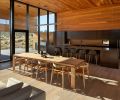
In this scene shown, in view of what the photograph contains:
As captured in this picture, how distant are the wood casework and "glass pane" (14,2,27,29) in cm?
238

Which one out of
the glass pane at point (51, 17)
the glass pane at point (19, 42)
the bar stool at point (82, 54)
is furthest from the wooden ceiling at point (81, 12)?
the bar stool at point (82, 54)

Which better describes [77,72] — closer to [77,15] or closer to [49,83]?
[49,83]

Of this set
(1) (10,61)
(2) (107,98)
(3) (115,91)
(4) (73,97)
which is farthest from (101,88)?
(1) (10,61)

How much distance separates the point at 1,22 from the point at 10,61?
2.18 metres

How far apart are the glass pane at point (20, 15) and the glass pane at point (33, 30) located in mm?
460

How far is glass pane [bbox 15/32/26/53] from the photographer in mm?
8016

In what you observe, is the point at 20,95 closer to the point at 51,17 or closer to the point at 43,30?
the point at 43,30

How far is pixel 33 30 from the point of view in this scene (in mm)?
9164

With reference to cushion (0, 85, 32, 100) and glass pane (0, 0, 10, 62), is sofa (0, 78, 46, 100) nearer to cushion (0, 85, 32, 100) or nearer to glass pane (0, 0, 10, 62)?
cushion (0, 85, 32, 100)

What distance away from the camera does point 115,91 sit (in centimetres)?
389

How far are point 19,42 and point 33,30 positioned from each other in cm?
144

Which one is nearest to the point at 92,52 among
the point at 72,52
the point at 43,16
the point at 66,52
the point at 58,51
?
the point at 72,52

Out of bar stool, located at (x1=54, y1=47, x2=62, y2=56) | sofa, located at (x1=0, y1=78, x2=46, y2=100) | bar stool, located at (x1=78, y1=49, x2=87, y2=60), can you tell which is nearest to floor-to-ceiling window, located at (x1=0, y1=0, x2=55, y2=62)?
bar stool, located at (x1=54, y1=47, x2=62, y2=56)

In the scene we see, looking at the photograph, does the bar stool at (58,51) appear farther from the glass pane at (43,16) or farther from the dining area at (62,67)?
the dining area at (62,67)
